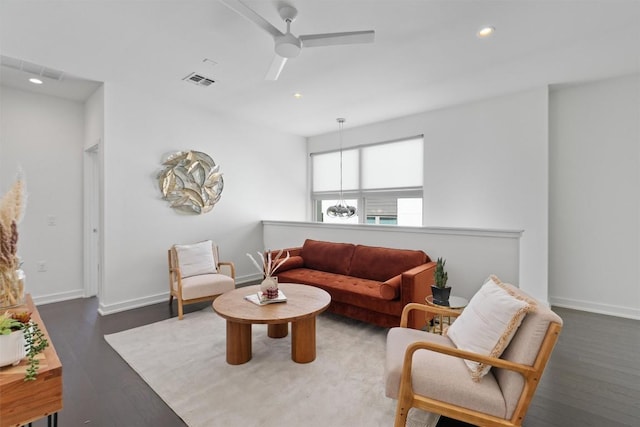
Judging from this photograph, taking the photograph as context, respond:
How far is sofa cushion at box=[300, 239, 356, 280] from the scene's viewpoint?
3.99 meters

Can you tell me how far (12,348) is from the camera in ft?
3.69

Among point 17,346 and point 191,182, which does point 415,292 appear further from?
point 191,182

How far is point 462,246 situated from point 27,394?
355 centimetres

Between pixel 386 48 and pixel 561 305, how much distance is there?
3.92 meters

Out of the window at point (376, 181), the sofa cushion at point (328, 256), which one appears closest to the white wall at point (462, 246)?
the sofa cushion at point (328, 256)

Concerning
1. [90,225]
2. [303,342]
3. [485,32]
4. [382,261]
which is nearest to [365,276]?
[382,261]

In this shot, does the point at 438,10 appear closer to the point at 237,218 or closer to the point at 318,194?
the point at 237,218

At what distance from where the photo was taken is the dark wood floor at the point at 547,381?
6.08ft

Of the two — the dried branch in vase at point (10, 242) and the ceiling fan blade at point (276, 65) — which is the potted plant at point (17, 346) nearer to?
the dried branch in vase at point (10, 242)

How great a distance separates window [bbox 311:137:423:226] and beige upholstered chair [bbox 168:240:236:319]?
9.45 ft

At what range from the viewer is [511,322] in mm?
1524

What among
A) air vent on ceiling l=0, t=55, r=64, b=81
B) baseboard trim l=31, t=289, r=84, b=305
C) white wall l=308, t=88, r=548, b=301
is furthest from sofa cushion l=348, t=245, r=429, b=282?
air vent on ceiling l=0, t=55, r=64, b=81

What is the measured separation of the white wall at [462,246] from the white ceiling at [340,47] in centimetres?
185

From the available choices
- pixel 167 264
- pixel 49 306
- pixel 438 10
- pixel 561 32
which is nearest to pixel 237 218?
pixel 167 264
